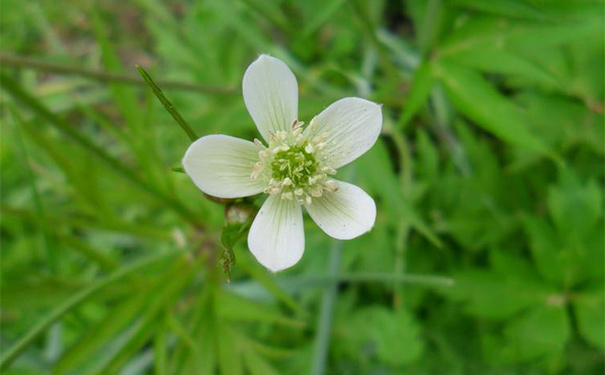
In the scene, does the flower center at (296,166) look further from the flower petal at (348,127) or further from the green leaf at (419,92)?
the green leaf at (419,92)

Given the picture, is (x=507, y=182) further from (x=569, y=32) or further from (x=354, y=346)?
(x=354, y=346)

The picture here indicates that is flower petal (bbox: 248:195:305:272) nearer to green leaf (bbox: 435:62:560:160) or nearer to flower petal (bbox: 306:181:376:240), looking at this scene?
flower petal (bbox: 306:181:376:240)

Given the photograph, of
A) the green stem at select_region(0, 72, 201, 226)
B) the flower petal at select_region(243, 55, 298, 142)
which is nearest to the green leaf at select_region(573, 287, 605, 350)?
the flower petal at select_region(243, 55, 298, 142)

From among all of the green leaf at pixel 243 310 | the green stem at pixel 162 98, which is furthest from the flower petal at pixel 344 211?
the green leaf at pixel 243 310

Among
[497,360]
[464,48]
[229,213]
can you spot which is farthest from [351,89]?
[229,213]

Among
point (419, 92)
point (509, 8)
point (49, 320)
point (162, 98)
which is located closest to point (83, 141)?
point (49, 320)

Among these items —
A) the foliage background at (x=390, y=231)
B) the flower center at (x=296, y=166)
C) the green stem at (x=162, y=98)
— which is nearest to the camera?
the green stem at (x=162, y=98)

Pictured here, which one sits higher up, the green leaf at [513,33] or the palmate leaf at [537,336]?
the green leaf at [513,33]
